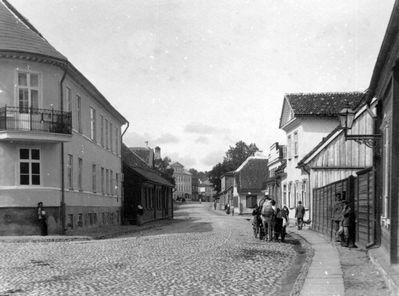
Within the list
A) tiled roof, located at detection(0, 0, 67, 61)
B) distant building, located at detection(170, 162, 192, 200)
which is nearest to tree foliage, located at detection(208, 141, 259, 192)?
distant building, located at detection(170, 162, 192, 200)

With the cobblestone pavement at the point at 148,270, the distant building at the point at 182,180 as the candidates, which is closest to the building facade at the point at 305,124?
the cobblestone pavement at the point at 148,270

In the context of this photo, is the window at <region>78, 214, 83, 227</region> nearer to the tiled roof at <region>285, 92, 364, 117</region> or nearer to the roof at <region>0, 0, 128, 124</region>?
the roof at <region>0, 0, 128, 124</region>

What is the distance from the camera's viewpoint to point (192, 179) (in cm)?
19650

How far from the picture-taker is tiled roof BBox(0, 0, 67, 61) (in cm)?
2186

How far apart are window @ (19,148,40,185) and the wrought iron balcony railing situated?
3.80ft

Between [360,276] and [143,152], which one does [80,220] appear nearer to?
[360,276]

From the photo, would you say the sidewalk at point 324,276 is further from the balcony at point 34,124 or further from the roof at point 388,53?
the balcony at point 34,124

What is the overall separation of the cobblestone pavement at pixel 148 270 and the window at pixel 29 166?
6.15 m

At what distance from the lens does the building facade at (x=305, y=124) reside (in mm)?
32500

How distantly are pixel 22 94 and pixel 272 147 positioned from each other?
2903 centimetres

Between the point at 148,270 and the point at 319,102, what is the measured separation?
2483cm

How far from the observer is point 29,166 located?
22516 millimetres

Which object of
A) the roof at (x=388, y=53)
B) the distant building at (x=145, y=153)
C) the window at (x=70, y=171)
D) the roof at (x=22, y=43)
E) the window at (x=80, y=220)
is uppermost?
the roof at (x=22, y=43)

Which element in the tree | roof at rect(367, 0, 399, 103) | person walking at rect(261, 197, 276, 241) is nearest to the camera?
roof at rect(367, 0, 399, 103)
